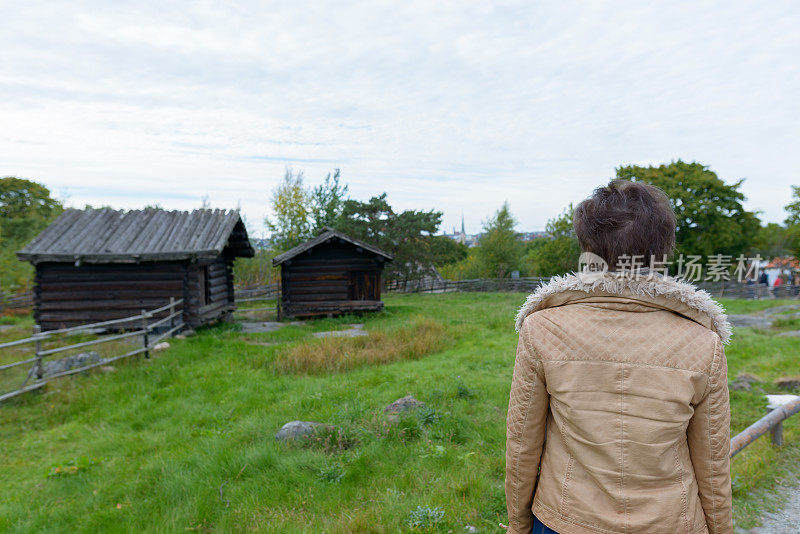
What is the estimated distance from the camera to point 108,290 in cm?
1380

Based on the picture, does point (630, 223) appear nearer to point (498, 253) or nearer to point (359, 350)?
point (359, 350)

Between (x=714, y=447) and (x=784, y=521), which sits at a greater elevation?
(x=714, y=447)

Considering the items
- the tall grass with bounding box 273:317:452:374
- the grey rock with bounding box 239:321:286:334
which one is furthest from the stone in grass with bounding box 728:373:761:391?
the grey rock with bounding box 239:321:286:334

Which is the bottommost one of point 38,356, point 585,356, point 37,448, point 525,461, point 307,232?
point 37,448

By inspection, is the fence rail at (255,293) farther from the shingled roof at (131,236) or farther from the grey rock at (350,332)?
the grey rock at (350,332)

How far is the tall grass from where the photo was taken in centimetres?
915

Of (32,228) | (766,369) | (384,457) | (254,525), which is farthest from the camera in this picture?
(32,228)

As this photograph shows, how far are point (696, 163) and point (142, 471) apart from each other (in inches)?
1537

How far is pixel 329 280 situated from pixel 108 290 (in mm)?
7549

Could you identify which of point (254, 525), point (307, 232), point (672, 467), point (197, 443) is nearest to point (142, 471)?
point (197, 443)

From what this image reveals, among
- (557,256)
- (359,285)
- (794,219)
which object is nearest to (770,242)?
(794,219)

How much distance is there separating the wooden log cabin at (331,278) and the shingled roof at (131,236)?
3721 mm

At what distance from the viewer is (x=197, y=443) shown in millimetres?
5500

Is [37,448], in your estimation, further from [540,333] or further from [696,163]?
[696,163]
